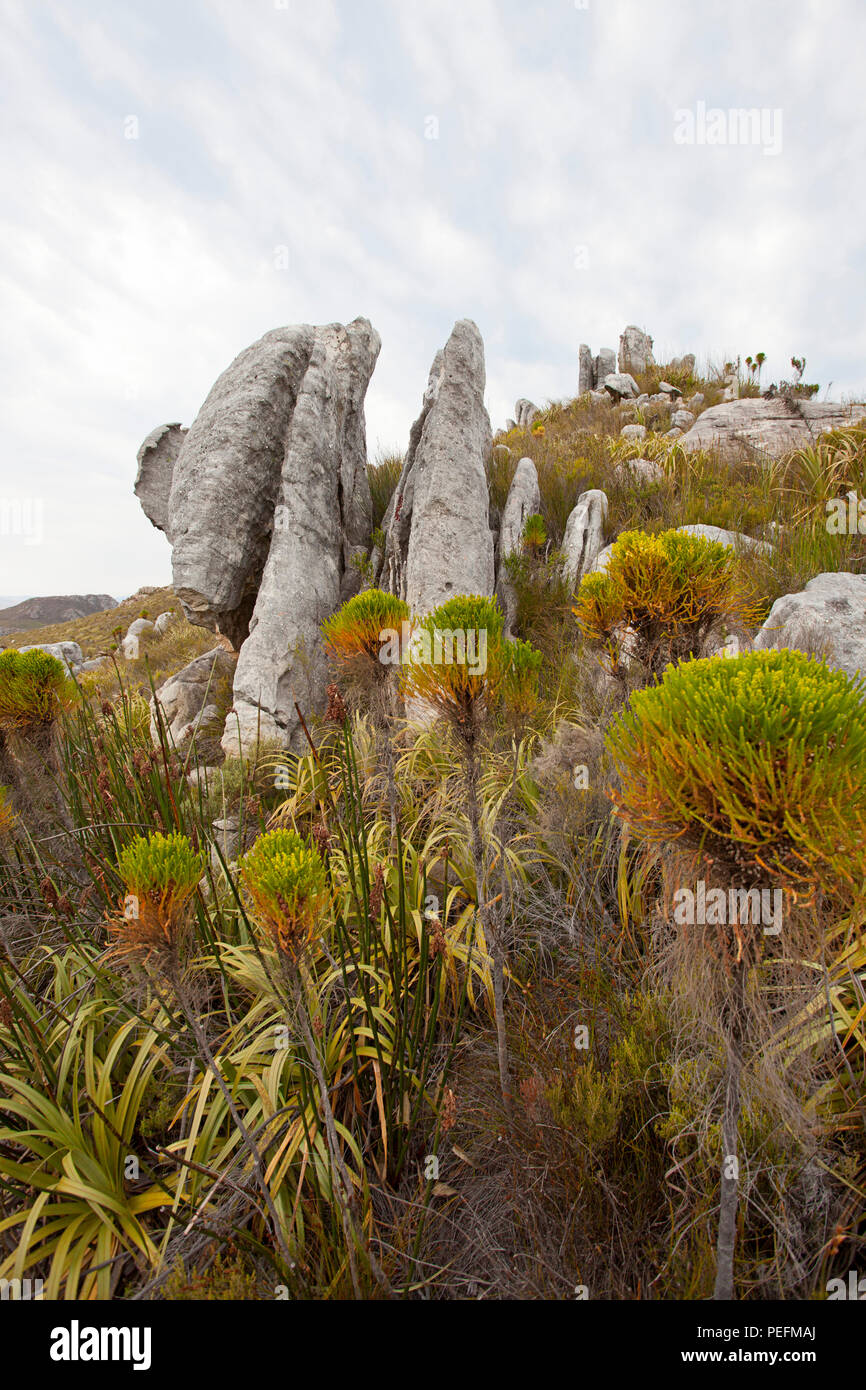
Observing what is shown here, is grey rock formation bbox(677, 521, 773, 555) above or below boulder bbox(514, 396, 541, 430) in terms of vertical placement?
below

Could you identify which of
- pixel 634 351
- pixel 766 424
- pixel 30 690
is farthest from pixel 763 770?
pixel 634 351

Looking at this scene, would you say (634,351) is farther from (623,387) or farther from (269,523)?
(269,523)

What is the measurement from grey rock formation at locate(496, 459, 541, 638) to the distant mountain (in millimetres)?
38857

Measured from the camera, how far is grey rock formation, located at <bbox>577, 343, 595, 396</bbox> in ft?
74.8

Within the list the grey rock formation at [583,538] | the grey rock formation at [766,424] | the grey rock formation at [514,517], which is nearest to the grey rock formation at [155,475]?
the grey rock formation at [514,517]

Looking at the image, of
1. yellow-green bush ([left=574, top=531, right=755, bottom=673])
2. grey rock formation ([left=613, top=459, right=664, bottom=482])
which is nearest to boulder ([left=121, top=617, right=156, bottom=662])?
grey rock formation ([left=613, top=459, right=664, bottom=482])

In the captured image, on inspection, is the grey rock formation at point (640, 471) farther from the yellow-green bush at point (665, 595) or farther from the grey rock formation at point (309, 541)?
the yellow-green bush at point (665, 595)

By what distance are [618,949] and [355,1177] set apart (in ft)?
4.51

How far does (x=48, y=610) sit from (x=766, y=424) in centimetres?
4969

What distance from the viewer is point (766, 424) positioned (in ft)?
31.6

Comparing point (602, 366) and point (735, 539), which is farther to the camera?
point (602, 366)

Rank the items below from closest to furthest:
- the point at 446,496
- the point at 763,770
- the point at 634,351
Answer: the point at 763,770 → the point at 446,496 → the point at 634,351

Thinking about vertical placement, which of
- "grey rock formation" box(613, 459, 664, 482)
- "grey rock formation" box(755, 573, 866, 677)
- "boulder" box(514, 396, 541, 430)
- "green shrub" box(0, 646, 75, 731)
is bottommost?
"green shrub" box(0, 646, 75, 731)

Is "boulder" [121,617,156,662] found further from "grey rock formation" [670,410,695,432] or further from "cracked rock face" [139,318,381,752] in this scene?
"grey rock formation" [670,410,695,432]
